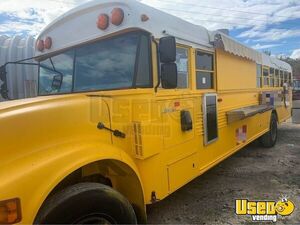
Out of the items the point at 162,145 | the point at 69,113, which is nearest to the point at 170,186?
the point at 162,145

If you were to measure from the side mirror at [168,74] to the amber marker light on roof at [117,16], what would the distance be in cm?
61

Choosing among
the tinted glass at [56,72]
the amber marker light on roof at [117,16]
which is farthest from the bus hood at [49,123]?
the tinted glass at [56,72]

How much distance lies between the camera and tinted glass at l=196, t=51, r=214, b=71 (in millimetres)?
3969

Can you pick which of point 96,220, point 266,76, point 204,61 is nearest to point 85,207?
point 96,220

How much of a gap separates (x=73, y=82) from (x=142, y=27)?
3.42ft

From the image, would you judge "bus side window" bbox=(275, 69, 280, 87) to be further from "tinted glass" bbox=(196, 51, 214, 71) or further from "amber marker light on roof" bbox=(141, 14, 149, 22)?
"amber marker light on roof" bbox=(141, 14, 149, 22)

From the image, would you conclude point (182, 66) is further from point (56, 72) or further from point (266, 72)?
point (266, 72)

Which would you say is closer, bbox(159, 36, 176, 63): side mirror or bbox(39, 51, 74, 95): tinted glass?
bbox(159, 36, 176, 63): side mirror

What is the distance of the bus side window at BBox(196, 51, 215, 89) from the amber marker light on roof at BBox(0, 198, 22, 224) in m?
2.68

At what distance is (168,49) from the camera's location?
2.82 m

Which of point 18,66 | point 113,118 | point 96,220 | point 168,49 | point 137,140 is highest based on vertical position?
point 18,66

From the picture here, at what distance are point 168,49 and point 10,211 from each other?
6.01ft

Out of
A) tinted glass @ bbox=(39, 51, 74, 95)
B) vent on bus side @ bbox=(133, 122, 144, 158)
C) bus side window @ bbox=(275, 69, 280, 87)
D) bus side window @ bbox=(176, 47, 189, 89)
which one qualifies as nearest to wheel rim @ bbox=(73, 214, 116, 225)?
vent on bus side @ bbox=(133, 122, 144, 158)

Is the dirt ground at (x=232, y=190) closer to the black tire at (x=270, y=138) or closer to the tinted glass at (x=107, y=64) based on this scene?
the black tire at (x=270, y=138)
